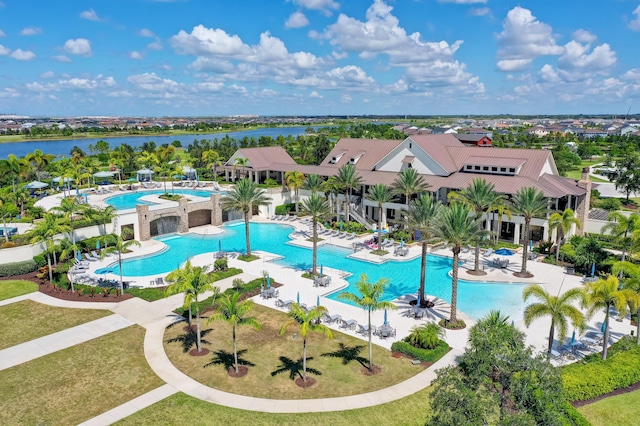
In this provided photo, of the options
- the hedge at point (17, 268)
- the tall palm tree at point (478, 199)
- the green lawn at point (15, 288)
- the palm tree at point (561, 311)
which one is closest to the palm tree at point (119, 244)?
the hedge at point (17, 268)

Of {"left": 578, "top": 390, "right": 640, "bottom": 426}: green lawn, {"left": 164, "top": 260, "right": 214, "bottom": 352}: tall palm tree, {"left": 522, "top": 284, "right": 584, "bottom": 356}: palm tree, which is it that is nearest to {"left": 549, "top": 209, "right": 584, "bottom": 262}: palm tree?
{"left": 522, "top": 284, "right": 584, "bottom": 356}: palm tree

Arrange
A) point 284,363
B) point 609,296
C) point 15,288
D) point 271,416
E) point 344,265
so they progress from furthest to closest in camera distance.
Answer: point 344,265, point 15,288, point 284,363, point 609,296, point 271,416

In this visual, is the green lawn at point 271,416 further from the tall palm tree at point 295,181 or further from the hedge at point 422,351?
the tall palm tree at point 295,181

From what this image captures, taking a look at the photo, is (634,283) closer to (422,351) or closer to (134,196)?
(422,351)

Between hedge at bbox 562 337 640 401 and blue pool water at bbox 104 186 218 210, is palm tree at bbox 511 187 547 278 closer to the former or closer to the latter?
hedge at bbox 562 337 640 401

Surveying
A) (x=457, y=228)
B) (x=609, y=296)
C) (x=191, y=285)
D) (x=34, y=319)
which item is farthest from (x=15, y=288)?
(x=609, y=296)

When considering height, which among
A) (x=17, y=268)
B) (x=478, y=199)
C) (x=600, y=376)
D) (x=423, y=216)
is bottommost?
(x=600, y=376)

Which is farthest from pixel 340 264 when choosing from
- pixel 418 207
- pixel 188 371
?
pixel 188 371
